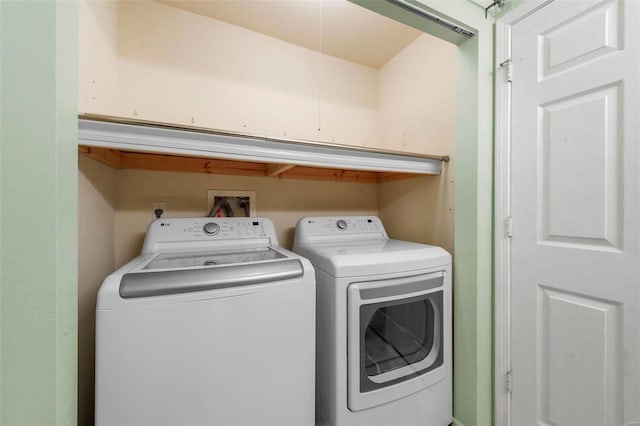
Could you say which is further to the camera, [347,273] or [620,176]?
[347,273]

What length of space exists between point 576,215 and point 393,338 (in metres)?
0.91

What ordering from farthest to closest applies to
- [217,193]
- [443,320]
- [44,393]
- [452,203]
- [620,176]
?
[217,193] < [452,203] < [443,320] < [620,176] < [44,393]

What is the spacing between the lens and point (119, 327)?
718 mm

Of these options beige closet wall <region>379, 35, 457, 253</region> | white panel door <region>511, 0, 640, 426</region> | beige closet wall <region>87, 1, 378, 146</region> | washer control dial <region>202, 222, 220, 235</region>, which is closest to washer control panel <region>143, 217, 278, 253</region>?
washer control dial <region>202, 222, 220, 235</region>

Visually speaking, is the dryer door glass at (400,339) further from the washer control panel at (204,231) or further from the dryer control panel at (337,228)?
the washer control panel at (204,231)

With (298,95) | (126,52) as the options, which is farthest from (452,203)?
(126,52)

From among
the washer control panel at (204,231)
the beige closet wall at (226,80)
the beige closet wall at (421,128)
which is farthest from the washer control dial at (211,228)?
the beige closet wall at (421,128)

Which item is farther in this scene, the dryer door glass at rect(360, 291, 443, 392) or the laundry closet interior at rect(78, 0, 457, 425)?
the laundry closet interior at rect(78, 0, 457, 425)

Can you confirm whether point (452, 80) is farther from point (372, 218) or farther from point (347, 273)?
point (347, 273)

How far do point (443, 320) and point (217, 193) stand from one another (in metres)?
1.50

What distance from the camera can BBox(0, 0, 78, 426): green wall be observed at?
539 millimetres

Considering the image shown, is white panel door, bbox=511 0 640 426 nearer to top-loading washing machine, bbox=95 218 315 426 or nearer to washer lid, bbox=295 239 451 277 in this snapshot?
washer lid, bbox=295 239 451 277

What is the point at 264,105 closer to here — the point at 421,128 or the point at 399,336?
the point at 421,128

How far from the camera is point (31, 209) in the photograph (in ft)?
1.83
